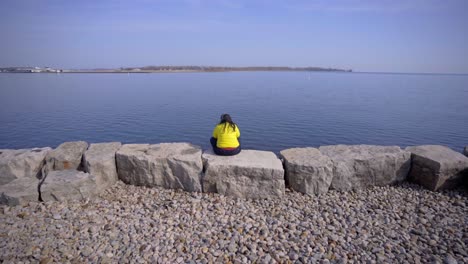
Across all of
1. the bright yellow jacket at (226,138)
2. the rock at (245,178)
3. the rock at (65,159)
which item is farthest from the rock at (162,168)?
the rock at (65,159)

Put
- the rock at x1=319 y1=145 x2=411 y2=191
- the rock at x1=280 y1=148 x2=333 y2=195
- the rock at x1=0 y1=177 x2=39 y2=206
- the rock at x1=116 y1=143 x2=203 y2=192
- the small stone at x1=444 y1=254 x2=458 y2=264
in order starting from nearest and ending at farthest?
1. the small stone at x1=444 y1=254 x2=458 y2=264
2. the rock at x1=0 y1=177 x2=39 y2=206
3. the rock at x1=280 y1=148 x2=333 y2=195
4. the rock at x1=116 y1=143 x2=203 y2=192
5. the rock at x1=319 y1=145 x2=411 y2=191

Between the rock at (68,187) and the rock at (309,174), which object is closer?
the rock at (68,187)

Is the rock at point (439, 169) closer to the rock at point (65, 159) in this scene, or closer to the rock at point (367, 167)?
the rock at point (367, 167)

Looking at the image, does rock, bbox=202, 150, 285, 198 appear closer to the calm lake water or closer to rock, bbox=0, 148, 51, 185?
rock, bbox=0, 148, 51, 185

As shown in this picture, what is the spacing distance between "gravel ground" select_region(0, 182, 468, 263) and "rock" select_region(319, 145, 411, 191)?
0.34 metres

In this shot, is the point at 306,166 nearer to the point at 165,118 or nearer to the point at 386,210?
the point at 386,210

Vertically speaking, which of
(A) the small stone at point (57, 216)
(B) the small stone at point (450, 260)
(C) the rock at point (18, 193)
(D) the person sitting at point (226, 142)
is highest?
(D) the person sitting at point (226, 142)

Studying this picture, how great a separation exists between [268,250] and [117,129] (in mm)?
15896

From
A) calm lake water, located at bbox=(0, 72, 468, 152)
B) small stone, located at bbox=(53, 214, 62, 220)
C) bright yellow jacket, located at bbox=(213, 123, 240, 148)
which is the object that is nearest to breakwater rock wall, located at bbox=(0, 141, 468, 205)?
bright yellow jacket, located at bbox=(213, 123, 240, 148)

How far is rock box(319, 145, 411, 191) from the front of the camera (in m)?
6.94

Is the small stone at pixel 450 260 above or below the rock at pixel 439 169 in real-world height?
below

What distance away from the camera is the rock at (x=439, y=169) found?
6.77 meters

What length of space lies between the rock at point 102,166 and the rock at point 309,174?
4.55 m

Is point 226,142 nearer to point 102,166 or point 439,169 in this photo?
point 102,166
